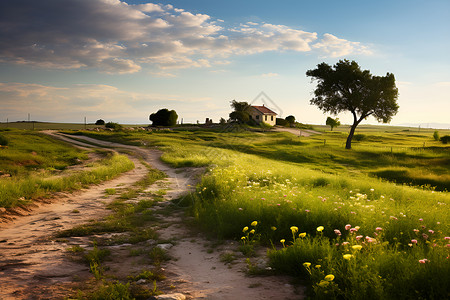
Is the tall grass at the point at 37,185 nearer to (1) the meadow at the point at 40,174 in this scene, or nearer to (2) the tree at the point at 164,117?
(1) the meadow at the point at 40,174

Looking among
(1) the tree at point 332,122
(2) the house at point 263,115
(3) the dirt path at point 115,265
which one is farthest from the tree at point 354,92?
(1) the tree at point 332,122

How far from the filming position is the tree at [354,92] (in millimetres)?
43281

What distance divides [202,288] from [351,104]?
46.5 m

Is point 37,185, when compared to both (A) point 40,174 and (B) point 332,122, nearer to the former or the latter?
(A) point 40,174

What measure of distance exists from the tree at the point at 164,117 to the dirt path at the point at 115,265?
235 feet

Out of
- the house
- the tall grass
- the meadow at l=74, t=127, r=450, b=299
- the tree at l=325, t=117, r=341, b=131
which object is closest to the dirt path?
the meadow at l=74, t=127, r=450, b=299

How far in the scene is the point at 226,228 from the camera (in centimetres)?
759

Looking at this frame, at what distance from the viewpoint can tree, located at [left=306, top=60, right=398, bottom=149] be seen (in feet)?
142

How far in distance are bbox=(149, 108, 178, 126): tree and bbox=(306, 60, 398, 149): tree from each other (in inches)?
1746

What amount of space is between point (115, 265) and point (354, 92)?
46077 mm

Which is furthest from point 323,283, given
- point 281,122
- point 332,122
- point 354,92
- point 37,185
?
point 332,122

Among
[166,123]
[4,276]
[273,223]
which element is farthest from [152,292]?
[166,123]

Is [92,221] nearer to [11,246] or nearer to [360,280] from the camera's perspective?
[11,246]

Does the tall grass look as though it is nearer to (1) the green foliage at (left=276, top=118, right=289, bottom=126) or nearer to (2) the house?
(2) the house
